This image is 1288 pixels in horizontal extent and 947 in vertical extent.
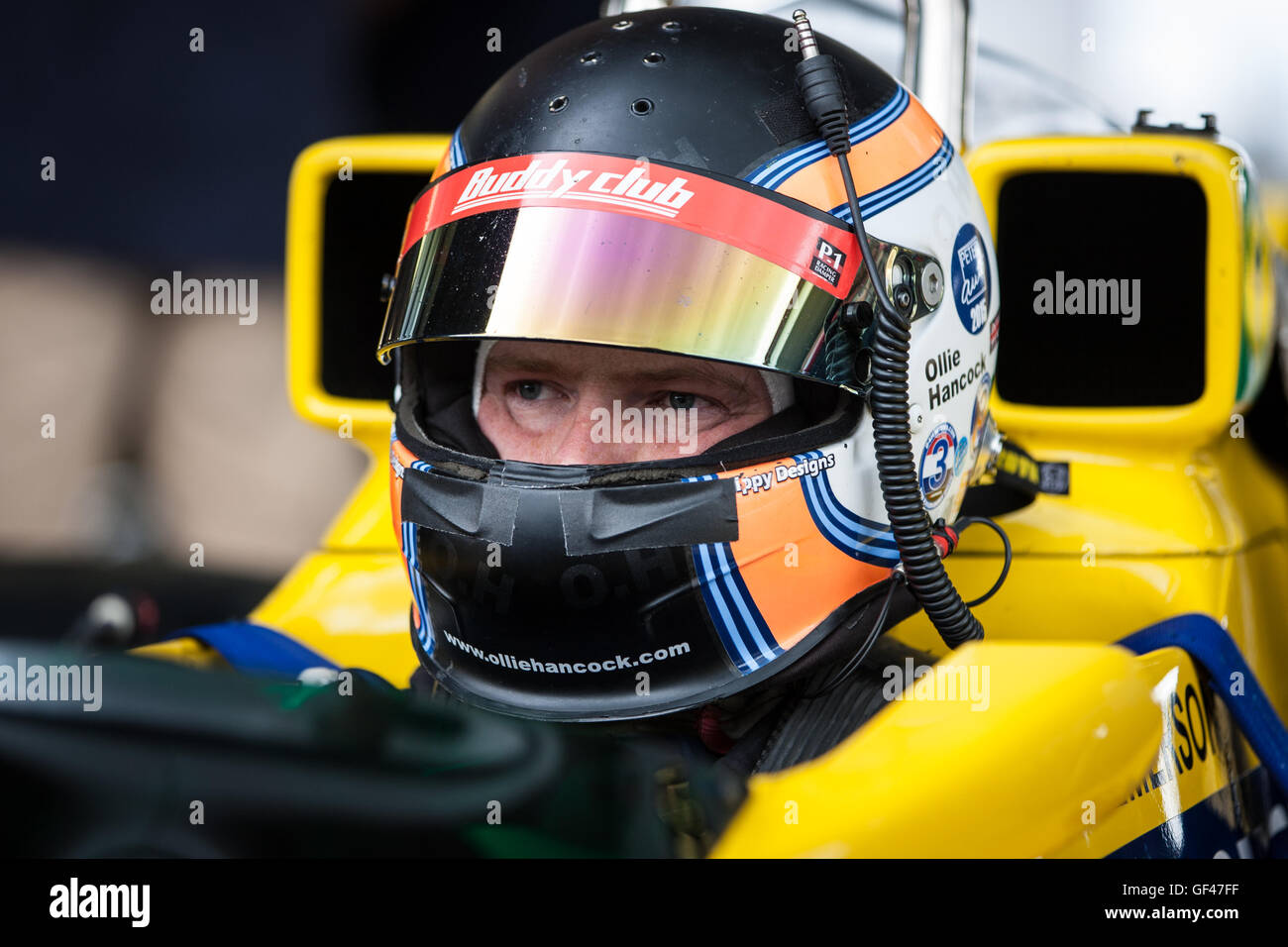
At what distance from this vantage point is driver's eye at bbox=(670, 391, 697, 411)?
1338 mm

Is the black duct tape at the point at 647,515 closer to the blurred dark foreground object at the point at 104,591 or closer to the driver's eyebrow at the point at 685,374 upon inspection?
the driver's eyebrow at the point at 685,374

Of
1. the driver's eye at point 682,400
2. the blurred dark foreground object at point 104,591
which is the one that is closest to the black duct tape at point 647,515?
the driver's eye at point 682,400

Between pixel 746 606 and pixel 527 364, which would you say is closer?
pixel 746 606

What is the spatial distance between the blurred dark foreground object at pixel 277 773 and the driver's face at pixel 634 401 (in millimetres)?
554

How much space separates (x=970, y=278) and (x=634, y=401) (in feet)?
1.30

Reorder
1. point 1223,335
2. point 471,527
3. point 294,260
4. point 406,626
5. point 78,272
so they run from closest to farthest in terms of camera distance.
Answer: point 471,527 < point 1223,335 < point 406,626 < point 294,260 < point 78,272

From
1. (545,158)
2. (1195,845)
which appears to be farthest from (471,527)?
(1195,845)

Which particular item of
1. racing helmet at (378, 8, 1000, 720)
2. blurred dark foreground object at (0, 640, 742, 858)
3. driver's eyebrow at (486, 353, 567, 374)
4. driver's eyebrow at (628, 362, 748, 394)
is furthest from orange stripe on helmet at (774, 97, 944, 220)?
blurred dark foreground object at (0, 640, 742, 858)

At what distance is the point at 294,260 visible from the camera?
2.01 m

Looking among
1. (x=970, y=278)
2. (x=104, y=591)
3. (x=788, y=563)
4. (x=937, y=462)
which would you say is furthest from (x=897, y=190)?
(x=104, y=591)

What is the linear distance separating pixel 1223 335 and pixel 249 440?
4.15 m

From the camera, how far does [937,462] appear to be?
1.40m

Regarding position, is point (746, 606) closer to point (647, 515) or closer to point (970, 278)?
point (647, 515)
